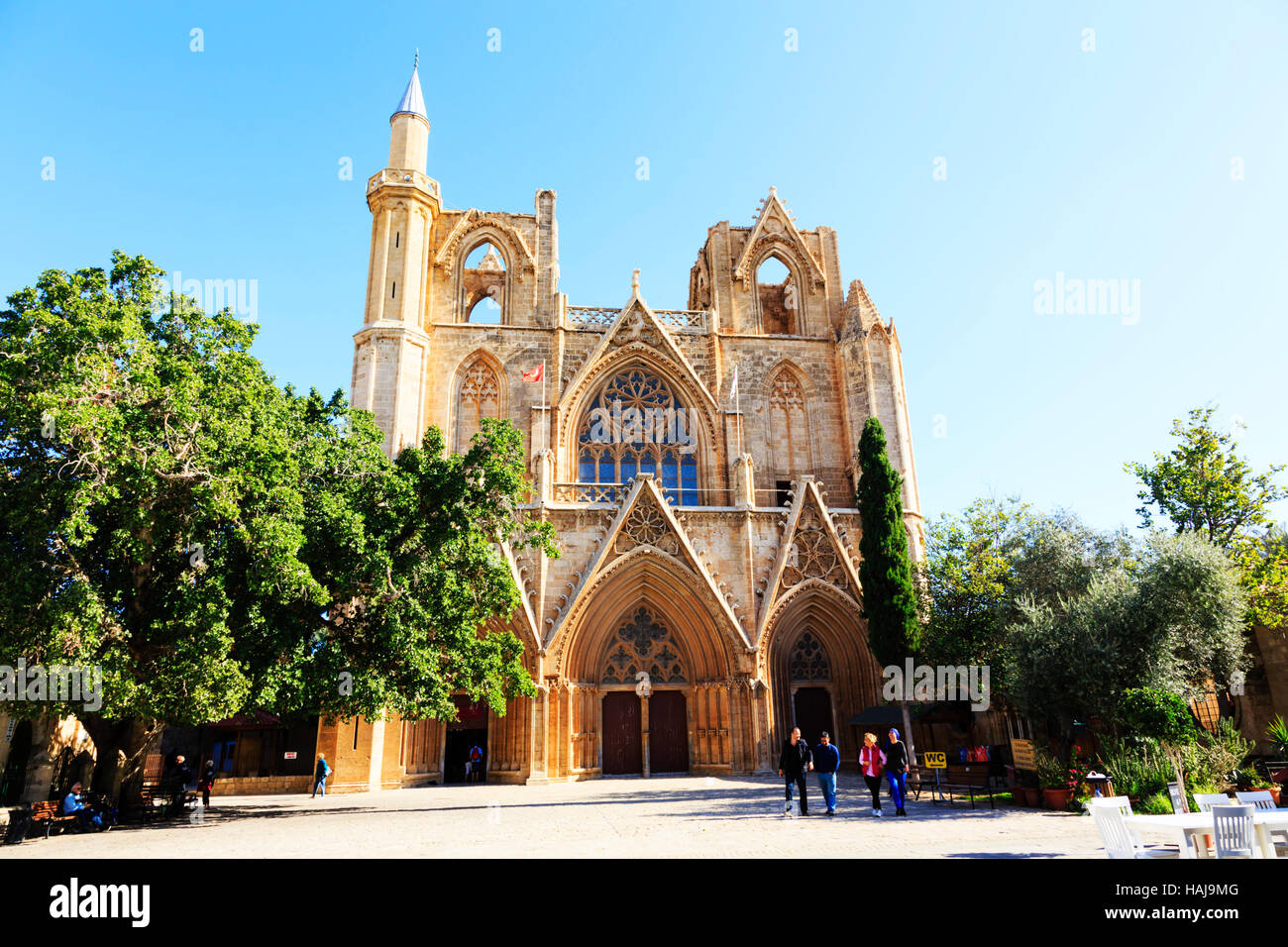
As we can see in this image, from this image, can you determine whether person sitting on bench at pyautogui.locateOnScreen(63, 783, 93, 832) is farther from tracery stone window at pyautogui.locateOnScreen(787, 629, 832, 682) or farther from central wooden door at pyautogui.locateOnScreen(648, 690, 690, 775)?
tracery stone window at pyautogui.locateOnScreen(787, 629, 832, 682)

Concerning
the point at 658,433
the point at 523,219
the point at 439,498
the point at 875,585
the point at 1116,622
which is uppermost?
the point at 523,219

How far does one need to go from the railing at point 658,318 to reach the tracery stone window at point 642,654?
1136 centimetres

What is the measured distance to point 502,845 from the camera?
31.9ft

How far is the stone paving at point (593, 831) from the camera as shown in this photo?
29.7 feet

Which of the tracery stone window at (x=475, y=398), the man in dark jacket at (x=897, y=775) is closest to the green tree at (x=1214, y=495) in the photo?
the man in dark jacket at (x=897, y=775)

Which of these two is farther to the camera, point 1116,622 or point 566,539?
point 566,539

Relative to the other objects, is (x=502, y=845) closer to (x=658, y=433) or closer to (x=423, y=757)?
(x=423, y=757)

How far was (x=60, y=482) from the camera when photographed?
40.9ft

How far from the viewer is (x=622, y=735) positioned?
24.2 meters

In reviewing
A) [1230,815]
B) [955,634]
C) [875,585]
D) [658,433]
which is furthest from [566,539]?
[1230,815]
